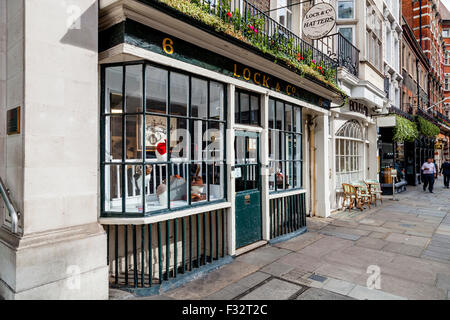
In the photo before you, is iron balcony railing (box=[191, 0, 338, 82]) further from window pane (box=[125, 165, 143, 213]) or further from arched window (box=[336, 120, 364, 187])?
arched window (box=[336, 120, 364, 187])

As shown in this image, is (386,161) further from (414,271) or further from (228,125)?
(228,125)

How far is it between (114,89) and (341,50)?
26.1 feet

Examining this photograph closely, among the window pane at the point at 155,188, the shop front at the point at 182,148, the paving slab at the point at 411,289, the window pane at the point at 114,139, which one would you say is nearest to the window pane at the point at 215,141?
the shop front at the point at 182,148

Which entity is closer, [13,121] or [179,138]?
[13,121]

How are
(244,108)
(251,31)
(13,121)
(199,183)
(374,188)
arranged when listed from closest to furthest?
(13,121) < (199,183) < (251,31) < (244,108) < (374,188)

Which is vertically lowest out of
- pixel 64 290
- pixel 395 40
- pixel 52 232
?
pixel 64 290

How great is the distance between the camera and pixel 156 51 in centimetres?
365

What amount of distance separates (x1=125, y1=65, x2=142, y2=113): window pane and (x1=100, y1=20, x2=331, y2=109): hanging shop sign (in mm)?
345

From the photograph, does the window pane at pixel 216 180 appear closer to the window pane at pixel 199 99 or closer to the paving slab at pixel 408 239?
the window pane at pixel 199 99

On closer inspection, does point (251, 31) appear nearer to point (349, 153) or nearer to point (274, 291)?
point (274, 291)

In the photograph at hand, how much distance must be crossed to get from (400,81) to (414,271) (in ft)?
52.4

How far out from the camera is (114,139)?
12.4ft

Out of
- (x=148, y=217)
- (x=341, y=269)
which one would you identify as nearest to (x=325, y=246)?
(x=341, y=269)

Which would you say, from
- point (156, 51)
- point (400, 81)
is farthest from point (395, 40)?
point (156, 51)
